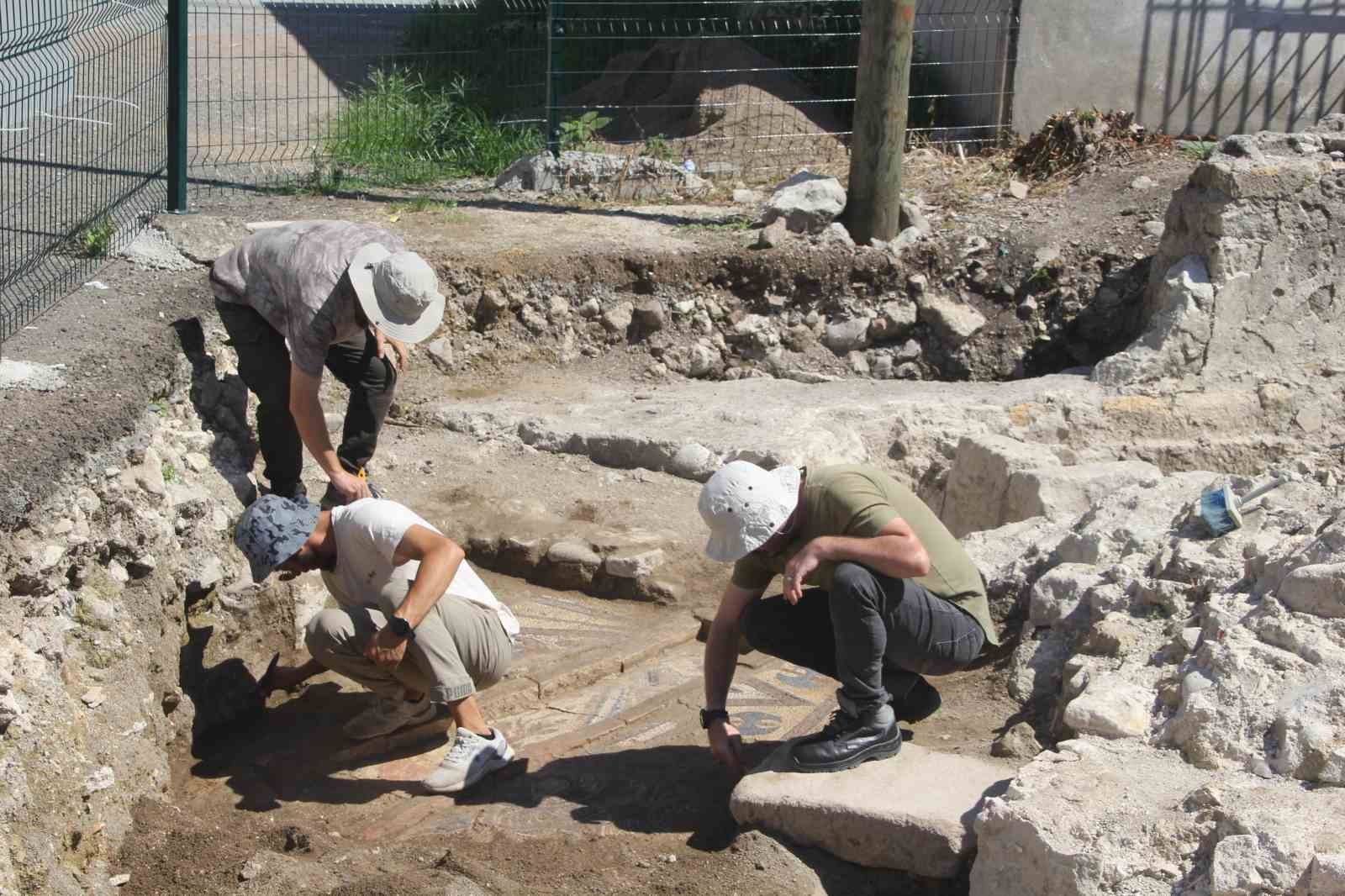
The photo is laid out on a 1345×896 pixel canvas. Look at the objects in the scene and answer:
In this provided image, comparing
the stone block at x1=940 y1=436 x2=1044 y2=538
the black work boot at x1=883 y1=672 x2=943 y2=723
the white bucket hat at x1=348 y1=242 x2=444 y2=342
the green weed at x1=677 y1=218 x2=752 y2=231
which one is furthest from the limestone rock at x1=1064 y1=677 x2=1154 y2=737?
the green weed at x1=677 y1=218 x2=752 y2=231

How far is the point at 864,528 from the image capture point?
11.5 ft

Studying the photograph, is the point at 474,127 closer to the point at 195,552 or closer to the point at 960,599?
the point at 195,552

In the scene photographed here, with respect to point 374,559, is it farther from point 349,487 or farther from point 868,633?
point 868,633

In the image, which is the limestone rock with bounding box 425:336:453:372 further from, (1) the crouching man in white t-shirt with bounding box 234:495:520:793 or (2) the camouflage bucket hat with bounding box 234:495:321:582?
(2) the camouflage bucket hat with bounding box 234:495:321:582

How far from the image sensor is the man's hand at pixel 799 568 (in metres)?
3.44

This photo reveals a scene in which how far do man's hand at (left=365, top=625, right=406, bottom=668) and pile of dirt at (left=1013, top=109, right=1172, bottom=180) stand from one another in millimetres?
6291

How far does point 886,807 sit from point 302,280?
2595 mm

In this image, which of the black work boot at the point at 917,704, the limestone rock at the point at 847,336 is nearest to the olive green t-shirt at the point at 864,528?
the black work boot at the point at 917,704

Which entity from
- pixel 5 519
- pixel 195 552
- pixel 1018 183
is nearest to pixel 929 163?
pixel 1018 183

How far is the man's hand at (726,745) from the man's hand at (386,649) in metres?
0.91

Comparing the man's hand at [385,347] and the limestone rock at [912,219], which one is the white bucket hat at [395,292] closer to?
the man's hand at [385,347]

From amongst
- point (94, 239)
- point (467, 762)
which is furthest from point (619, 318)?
point (467, 762)

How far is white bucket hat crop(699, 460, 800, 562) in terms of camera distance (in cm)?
348

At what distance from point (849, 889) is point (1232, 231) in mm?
4537
